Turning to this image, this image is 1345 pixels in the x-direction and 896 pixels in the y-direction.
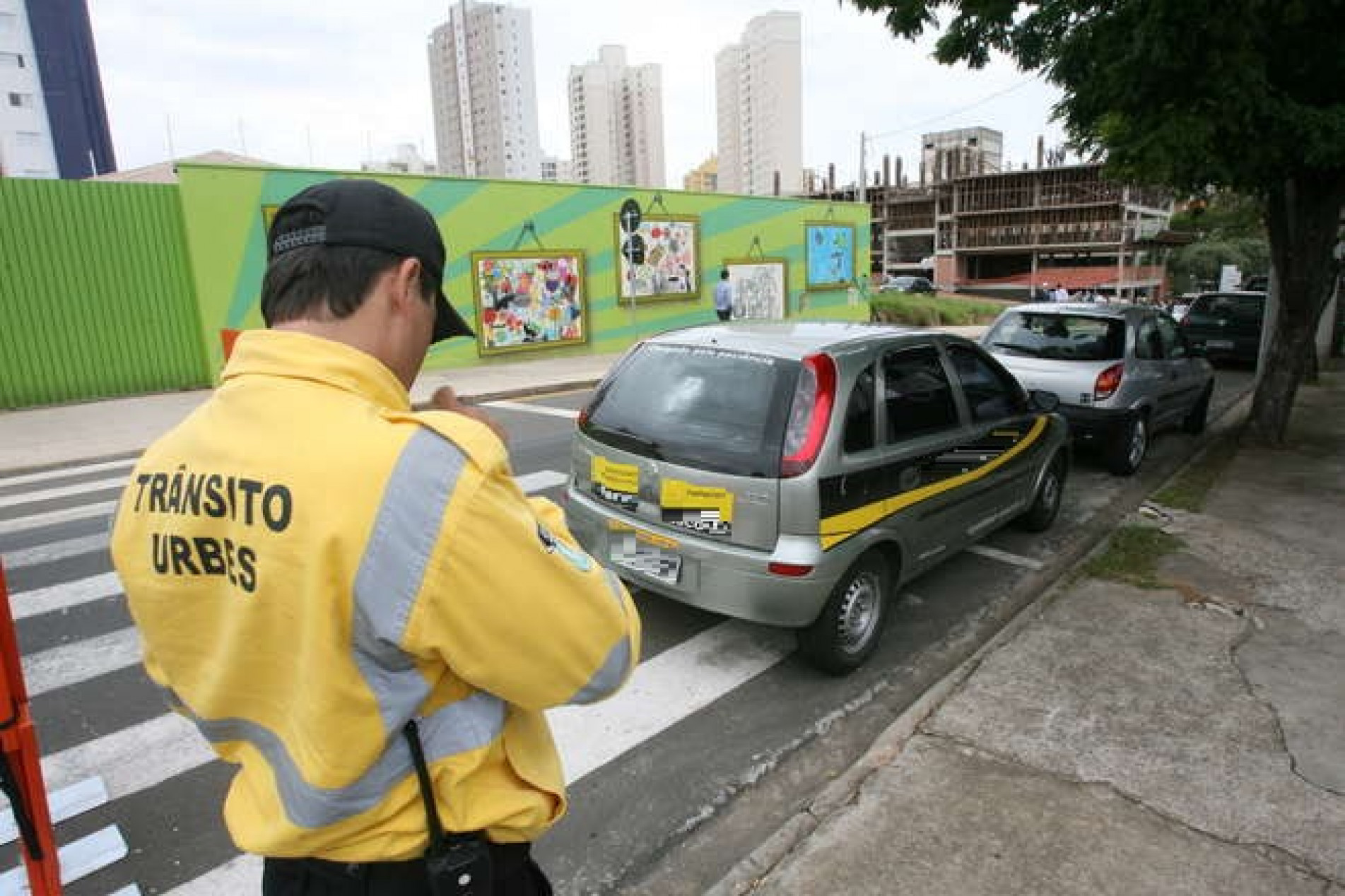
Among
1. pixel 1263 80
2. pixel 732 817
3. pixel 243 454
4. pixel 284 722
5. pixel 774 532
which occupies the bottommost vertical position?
pixel 732 817

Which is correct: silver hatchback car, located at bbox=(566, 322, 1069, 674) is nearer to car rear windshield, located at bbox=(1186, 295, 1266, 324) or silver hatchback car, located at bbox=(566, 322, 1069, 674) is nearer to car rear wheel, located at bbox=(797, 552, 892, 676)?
car rear wheel, located at bbox=(797, 552, 892, 676)

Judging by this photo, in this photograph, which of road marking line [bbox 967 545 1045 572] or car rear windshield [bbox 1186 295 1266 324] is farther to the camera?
car rear windshield [bbox 1186 295 1266 324]

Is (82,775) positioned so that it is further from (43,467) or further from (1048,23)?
(1048,23)

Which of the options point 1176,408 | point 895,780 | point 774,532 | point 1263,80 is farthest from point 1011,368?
point 895,780

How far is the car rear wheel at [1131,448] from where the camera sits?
790cm

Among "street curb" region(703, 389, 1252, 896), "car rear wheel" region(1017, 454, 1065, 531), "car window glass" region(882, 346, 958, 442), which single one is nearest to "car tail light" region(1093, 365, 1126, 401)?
"street curb" region(703, 389, 1252, 896)

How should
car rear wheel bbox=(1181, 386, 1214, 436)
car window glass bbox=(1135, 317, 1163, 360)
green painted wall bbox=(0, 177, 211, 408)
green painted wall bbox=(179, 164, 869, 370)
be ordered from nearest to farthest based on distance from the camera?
car window glass bbox=(1135, 317, 1163, 360)
car rear wheel bbox=(1181, 386, 1214, 436)
green painted wall bbox=(0, 177, 211, 408)
green painted wall bbox=(179, 164, 869, 370)

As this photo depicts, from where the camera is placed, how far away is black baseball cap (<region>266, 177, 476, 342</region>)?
124 centimetres

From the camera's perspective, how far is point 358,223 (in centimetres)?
124

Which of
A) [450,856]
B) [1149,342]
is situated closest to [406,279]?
[450,856]

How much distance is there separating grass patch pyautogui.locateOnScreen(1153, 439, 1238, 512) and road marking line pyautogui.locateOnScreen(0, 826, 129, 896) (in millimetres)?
7306

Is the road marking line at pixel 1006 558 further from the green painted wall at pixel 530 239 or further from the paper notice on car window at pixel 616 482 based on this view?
the green painted wall at pixel 530 239

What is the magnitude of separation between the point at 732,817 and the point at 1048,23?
25.1 feet

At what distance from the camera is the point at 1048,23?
757cm
